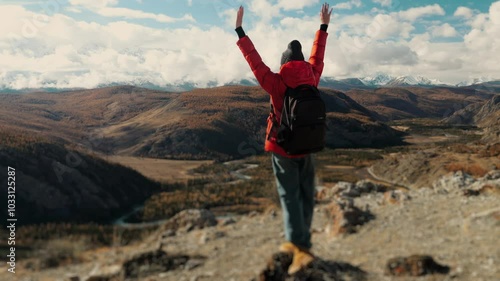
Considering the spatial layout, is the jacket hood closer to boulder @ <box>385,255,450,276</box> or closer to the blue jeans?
the blue jeans

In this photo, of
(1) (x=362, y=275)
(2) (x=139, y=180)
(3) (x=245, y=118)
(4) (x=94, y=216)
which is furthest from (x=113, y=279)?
(3) (x=245, y=118)

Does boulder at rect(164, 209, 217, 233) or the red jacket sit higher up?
the red jacket

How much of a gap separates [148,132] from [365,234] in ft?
430

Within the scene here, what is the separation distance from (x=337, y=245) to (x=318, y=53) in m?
4.78

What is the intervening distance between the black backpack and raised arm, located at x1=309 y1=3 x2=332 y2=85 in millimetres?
1190

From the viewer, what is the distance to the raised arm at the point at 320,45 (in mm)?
8844

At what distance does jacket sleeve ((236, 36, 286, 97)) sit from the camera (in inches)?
307

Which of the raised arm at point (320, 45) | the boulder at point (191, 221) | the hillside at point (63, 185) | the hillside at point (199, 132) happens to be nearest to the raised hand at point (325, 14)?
the raised arm at point (320, 45)

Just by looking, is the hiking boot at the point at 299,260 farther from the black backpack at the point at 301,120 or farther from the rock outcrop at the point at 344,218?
the rock outcrop at the point at 344,218

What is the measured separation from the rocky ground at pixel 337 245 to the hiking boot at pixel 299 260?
0.16 metres

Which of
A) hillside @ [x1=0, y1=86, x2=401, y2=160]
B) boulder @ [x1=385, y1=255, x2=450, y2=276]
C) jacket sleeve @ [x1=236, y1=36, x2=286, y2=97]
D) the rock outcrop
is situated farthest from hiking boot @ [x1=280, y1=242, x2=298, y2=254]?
hillside @ [x1=0, y1=86, x2=401, y2=160]

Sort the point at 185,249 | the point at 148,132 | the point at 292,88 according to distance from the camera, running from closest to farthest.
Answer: the point at 292,88 → the point at 185,249 → the point at 148,132

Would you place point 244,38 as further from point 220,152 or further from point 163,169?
point 220,152

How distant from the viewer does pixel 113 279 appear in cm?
801
